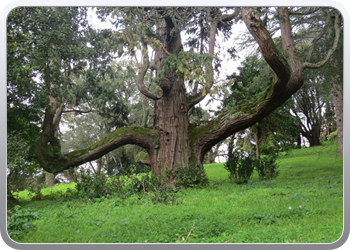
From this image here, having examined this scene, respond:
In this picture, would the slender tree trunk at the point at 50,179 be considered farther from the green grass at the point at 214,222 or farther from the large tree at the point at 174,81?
the green grass at the point at 214,222

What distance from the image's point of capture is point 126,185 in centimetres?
852

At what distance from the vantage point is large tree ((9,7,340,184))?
25.1ft

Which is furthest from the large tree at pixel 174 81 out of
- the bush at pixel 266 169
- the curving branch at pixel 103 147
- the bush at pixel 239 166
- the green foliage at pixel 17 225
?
the green foliage at pixel 17 225

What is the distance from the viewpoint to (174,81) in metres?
9.52

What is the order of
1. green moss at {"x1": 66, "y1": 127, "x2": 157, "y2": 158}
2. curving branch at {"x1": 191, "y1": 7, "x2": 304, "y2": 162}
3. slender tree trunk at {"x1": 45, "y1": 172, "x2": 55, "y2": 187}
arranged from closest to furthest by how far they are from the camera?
curving branch at {"x1": 191, "y1": 7, "x2": 304, "y2": 162} → green moss at {"x1": 66, "y1": 127, "x2": 157, "y2": 158} → slender tree trunk at {"x1": 45, "y1": 172, "x2": 55, "y2": 187}

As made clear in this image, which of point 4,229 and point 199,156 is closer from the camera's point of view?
point 4,229

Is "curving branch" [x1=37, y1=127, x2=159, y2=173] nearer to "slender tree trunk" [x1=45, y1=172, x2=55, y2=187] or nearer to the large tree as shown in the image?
the large tree

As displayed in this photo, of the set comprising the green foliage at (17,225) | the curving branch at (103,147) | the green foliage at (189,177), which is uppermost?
the curving branch at (103,147)

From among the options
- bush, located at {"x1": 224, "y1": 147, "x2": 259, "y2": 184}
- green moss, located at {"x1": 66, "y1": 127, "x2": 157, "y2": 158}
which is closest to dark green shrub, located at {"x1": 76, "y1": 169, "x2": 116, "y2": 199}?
green moss, located at {"x1": 66, "y1": 127, "x2": 157, "y2": 158}

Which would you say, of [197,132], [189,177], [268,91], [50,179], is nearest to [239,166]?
[197,132]

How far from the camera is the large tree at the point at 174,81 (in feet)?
25.1
